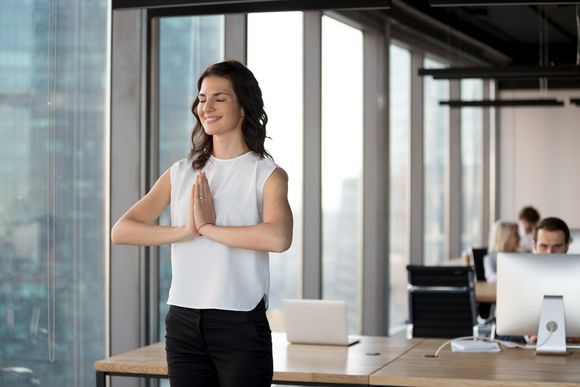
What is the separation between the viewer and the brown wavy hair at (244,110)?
2953 mm

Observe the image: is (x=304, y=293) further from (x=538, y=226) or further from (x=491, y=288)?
(x=538, y=226)

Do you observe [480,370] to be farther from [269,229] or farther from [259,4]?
[259,4]

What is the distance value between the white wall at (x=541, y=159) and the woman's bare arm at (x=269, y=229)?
46.6ft

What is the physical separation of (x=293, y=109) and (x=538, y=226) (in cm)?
319

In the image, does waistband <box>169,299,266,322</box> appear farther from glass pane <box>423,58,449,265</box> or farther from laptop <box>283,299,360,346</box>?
glass pane <box>423,58,449,265</box>

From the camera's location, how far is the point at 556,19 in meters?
13.9

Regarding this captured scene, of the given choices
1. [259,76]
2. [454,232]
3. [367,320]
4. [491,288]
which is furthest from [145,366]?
[454,232]

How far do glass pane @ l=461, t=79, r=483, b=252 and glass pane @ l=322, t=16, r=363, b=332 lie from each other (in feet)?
17.2

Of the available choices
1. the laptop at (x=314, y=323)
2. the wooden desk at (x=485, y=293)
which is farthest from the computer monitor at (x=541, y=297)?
the wooden desk at (x=485, y=293)

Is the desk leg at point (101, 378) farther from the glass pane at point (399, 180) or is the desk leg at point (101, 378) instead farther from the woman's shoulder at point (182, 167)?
the glass pane at point (399, 180)

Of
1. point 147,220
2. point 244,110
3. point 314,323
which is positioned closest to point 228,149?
point 244,110

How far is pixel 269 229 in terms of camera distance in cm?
291

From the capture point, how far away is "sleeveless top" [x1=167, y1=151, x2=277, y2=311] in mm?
2852

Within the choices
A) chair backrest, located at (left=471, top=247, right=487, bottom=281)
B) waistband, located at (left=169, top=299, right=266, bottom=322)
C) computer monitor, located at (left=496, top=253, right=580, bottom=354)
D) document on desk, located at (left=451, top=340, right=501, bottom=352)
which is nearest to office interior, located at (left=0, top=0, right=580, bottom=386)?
chair backrest, located at (left=471, top=247, right=487, bottom=281)
